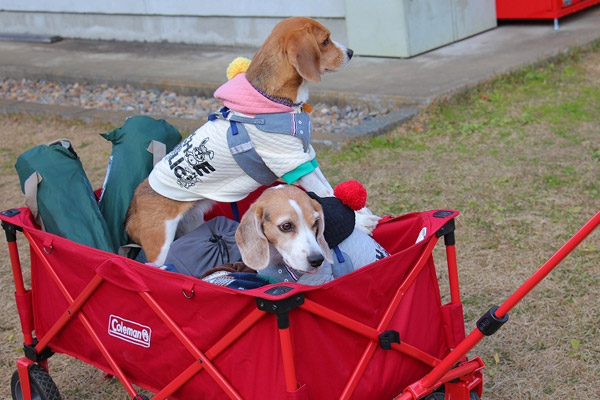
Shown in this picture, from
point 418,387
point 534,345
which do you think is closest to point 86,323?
point 418,387

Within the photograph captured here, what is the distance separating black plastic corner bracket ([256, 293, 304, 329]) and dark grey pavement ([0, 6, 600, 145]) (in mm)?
4071

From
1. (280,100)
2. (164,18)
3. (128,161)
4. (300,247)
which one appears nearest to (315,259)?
(300,247)

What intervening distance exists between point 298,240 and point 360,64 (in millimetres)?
5670

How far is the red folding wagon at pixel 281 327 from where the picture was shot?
230cm

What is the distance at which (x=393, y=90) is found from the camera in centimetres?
693

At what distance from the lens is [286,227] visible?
270 centimetres

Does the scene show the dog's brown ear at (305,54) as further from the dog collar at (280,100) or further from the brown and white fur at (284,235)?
the brown and white fur at (284,235)

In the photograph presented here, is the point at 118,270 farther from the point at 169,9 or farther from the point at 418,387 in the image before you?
the point at 169,9

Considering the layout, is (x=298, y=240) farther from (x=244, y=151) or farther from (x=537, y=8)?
(x=537, y=8)

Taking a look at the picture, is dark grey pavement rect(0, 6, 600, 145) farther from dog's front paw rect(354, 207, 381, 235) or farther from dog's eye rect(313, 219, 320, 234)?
dog's eye rect(313, 219, 320, 234)

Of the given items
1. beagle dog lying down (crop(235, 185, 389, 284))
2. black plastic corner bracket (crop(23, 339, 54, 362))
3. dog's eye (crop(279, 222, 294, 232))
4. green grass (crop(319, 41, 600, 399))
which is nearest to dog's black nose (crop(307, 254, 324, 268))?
beagle dog lying down (crop(235, 185, 389, 284))

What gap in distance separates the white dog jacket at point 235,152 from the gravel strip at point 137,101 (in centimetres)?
303

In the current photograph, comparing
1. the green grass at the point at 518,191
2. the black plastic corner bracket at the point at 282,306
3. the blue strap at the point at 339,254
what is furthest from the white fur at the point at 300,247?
the green grass at the point at 518,191

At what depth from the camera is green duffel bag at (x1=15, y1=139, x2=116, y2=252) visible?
327cm
